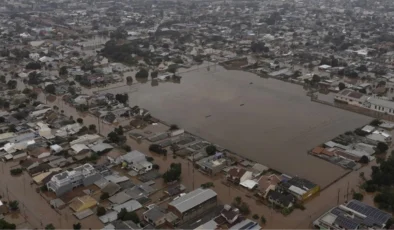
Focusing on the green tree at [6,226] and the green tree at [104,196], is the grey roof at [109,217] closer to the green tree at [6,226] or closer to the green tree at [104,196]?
the green tree at [104,196]

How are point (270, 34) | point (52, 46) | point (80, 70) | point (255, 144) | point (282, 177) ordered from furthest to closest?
point (270, 34), point (52, 46), point (80, 70), point (255, 144), point (282, 177)

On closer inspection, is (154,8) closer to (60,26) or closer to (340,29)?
(60,26)

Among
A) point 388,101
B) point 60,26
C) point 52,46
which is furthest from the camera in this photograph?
point 60,26

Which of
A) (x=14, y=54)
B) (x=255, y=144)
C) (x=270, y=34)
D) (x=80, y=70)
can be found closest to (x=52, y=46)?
(x=14, y=54)

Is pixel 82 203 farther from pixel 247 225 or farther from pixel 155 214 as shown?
pixel 247 225

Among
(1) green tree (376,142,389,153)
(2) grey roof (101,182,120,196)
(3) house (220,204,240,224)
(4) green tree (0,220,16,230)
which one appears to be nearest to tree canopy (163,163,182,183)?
(2) grey roof (101,182,120,196)
